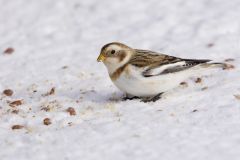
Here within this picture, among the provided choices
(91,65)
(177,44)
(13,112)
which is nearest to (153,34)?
(177,44)

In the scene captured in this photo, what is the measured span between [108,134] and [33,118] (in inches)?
38.0

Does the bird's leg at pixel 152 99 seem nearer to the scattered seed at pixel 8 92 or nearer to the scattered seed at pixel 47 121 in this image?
the scattered seed at pixel 47 121

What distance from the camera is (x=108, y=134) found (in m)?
5.70

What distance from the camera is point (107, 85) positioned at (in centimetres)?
723

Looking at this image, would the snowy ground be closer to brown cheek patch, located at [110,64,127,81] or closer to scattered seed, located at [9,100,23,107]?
scattered seed, located at [9,100,23,107]

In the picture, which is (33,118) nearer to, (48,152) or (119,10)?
(48,152)

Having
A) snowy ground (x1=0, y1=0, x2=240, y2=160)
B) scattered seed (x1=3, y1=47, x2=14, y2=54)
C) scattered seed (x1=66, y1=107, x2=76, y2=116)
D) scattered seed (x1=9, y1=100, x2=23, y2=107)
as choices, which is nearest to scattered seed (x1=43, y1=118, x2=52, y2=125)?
snowy ground (x1=0, y1=0, x2=240, y2=160)

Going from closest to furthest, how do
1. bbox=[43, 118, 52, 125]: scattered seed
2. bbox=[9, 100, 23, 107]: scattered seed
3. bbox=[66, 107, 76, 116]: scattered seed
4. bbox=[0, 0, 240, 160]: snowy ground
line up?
bbox=[0, 0, 240, 160]: snowy ground < bbox=[43, 118, 52, 125]: scattered seed < bbox=[66, 107, 76, 116]: scattered seed < bbox=[9, 100, 23, 107]: scattered seed

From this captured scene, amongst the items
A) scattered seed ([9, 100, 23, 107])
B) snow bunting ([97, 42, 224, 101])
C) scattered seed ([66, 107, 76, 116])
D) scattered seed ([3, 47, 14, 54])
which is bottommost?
scattered seed ([66, 107, 76, 116])

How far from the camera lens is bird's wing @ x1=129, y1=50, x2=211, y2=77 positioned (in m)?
6.37

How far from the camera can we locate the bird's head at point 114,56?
650 centimetres

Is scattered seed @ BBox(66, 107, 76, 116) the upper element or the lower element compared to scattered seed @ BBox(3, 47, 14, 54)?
lower

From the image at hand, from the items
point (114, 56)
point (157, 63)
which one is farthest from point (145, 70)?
point (114, 56)

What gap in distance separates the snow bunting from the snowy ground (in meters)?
0.17
